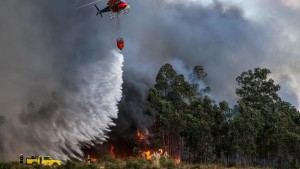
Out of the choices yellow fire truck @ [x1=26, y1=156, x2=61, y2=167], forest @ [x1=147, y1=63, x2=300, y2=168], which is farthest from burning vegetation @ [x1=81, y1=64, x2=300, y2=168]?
yellow fire truck @ [x1=26, y1=156, x2=61, y2=167]

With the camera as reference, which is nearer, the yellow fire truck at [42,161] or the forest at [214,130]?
the yellow fire truck at [42,161]

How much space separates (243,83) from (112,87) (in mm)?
42178

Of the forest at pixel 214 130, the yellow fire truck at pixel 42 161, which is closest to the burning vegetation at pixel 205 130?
the forest at pixel 214 130

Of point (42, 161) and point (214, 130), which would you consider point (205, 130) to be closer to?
point (214, 130)

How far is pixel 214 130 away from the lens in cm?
7469

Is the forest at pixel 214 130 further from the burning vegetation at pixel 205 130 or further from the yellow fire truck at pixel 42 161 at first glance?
the yellow fire truck at pixel 42 161

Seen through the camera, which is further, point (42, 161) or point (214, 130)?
point (214, 130)

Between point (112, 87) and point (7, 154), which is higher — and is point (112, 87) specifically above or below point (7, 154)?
above

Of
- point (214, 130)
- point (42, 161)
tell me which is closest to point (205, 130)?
point (214, 130)

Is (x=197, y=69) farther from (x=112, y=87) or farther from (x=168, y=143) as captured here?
(x=112, y=87)

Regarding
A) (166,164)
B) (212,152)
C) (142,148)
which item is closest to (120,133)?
(142,148)

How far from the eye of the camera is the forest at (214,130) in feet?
234

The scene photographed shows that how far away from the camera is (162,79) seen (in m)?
80.2

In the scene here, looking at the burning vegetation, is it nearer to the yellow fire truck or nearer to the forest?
the forest
